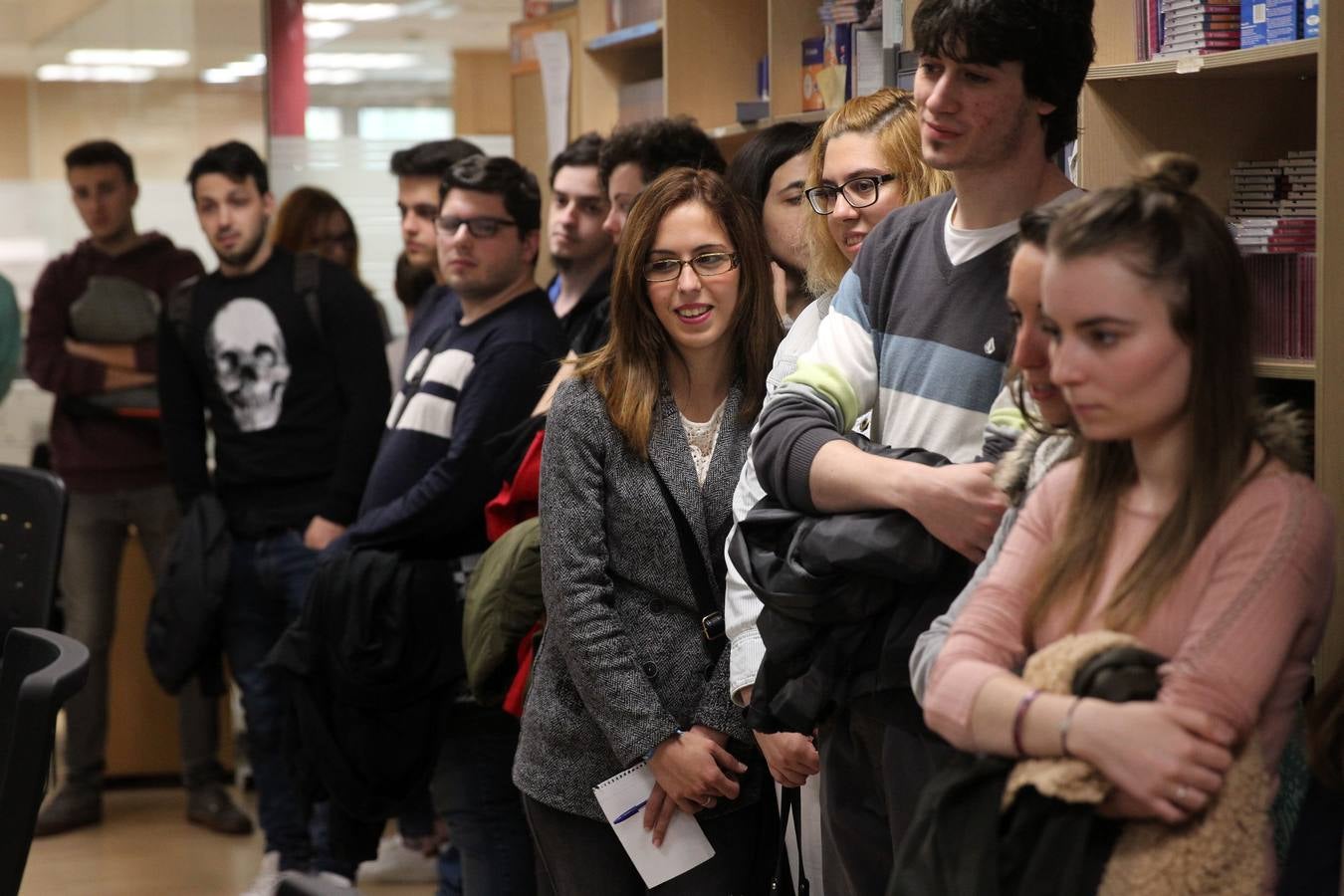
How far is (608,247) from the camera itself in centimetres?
350

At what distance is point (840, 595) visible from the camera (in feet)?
5.47

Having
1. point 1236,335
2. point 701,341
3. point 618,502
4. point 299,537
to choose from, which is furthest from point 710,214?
point 299,537

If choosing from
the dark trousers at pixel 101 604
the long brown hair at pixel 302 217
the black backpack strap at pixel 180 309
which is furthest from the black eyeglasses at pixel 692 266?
the dark trousers at pixel 101 604

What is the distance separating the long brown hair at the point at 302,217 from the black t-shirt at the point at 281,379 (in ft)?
2.32

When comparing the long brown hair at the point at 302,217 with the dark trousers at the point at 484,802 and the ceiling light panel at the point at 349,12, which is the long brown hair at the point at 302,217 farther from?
the dark trousers at the point at 484,802

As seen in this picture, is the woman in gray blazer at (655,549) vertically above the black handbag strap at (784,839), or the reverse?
the woman in gray blazer at (655,549)

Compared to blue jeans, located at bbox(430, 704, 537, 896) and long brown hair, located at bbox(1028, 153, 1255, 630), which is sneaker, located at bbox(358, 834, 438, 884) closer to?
blue jeans, located at bbox(430, 704, 537, 896)

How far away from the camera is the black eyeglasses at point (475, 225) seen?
3.22 metres

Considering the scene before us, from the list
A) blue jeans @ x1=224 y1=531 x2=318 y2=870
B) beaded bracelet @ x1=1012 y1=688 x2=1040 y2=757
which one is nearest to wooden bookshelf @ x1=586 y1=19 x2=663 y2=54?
blue jeans @ x1=224 y1=531 x2=318 y2=870

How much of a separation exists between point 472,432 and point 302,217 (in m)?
2.04

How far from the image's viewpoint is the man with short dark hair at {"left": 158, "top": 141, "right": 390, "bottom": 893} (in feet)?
13.0

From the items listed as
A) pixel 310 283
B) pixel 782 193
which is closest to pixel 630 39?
pixel 310 283

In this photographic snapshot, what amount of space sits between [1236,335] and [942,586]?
498 mm

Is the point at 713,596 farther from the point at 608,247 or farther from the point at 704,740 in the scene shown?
the point at 608,247
